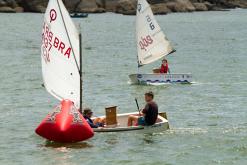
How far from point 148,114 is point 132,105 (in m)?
12.1

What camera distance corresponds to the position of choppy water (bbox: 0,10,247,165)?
93.5ft

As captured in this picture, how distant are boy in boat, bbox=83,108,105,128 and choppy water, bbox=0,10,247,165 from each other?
0.49 meters

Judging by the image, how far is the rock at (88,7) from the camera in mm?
181750

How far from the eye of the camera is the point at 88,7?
7229 inches

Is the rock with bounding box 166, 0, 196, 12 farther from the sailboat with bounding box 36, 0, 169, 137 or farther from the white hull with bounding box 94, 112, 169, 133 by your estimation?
the sailboat with bounding box 36, 0, 169, 137

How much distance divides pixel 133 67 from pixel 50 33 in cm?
3467

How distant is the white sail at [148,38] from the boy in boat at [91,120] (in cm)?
2130

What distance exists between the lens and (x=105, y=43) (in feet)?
318

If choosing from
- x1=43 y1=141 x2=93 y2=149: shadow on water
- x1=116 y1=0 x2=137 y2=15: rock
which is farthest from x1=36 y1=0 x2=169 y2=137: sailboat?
x1=116 y1=0 x2=137 y2=15: rock

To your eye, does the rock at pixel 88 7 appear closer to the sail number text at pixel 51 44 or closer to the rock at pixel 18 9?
the rock at pixel 18 9

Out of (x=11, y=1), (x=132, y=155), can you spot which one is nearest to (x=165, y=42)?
(x=132, y=155)

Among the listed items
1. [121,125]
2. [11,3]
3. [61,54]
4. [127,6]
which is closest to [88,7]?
[127,6]

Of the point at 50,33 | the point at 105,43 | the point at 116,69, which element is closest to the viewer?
Result: the point at 50,33

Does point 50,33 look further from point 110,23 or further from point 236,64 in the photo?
point 110,23
